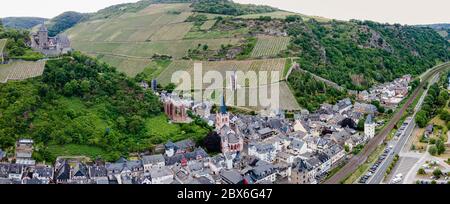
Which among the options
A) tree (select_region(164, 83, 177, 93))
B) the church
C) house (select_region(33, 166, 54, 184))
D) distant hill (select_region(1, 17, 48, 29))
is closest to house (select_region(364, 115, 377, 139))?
the church

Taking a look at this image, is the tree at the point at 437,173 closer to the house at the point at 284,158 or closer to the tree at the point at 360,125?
the house at the point at 284,158

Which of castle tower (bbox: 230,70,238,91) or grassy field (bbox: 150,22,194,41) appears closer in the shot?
castle tower (bbox: 230,70,238,91)

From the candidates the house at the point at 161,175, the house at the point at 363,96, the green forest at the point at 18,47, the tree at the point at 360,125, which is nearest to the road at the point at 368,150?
the tree at the point at 360,125

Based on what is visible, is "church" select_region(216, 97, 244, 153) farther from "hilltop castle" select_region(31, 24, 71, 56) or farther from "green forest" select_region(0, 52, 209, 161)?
"hilltop castle" select_region(31, 24, 71, 56)

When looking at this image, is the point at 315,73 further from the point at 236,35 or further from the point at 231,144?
the point at 231,144

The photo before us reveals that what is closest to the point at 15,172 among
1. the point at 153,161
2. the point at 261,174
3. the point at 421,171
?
the point at 153,161

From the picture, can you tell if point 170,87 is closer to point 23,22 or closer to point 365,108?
point 365,108

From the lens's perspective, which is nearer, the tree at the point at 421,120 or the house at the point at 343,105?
the tree at the point at 421,120
